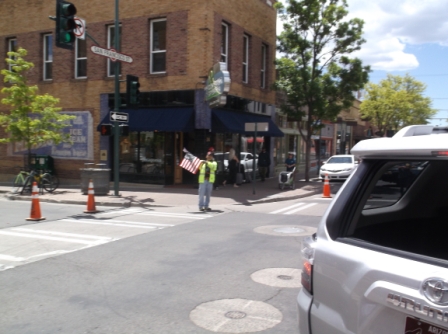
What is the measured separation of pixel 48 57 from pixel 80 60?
86.8 inches

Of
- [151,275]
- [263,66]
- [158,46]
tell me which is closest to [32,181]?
[158,46]

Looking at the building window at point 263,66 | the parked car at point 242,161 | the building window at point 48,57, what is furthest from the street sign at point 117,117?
the building window at point 263,66

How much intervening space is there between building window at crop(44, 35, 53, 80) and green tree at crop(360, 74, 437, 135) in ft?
86.7

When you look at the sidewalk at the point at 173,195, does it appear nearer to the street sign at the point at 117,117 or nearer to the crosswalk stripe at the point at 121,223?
the street sign at the point at 117,117

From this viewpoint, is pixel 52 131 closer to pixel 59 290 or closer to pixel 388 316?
pixel 59 290

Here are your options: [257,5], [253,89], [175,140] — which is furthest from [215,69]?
[257,5]

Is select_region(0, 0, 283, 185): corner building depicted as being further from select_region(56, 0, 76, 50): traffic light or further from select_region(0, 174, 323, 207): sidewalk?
select_region(56, 0, 76, 50): traffic light

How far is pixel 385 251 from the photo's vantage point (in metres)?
2.22

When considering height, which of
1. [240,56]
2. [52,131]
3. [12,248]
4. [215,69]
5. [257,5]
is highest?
[257,5]

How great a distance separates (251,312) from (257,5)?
64.6 feet

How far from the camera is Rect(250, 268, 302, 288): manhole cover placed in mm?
5953

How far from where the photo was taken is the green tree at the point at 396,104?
129 ft

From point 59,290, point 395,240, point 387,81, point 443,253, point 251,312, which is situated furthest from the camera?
point 387,81

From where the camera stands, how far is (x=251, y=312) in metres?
4.98
